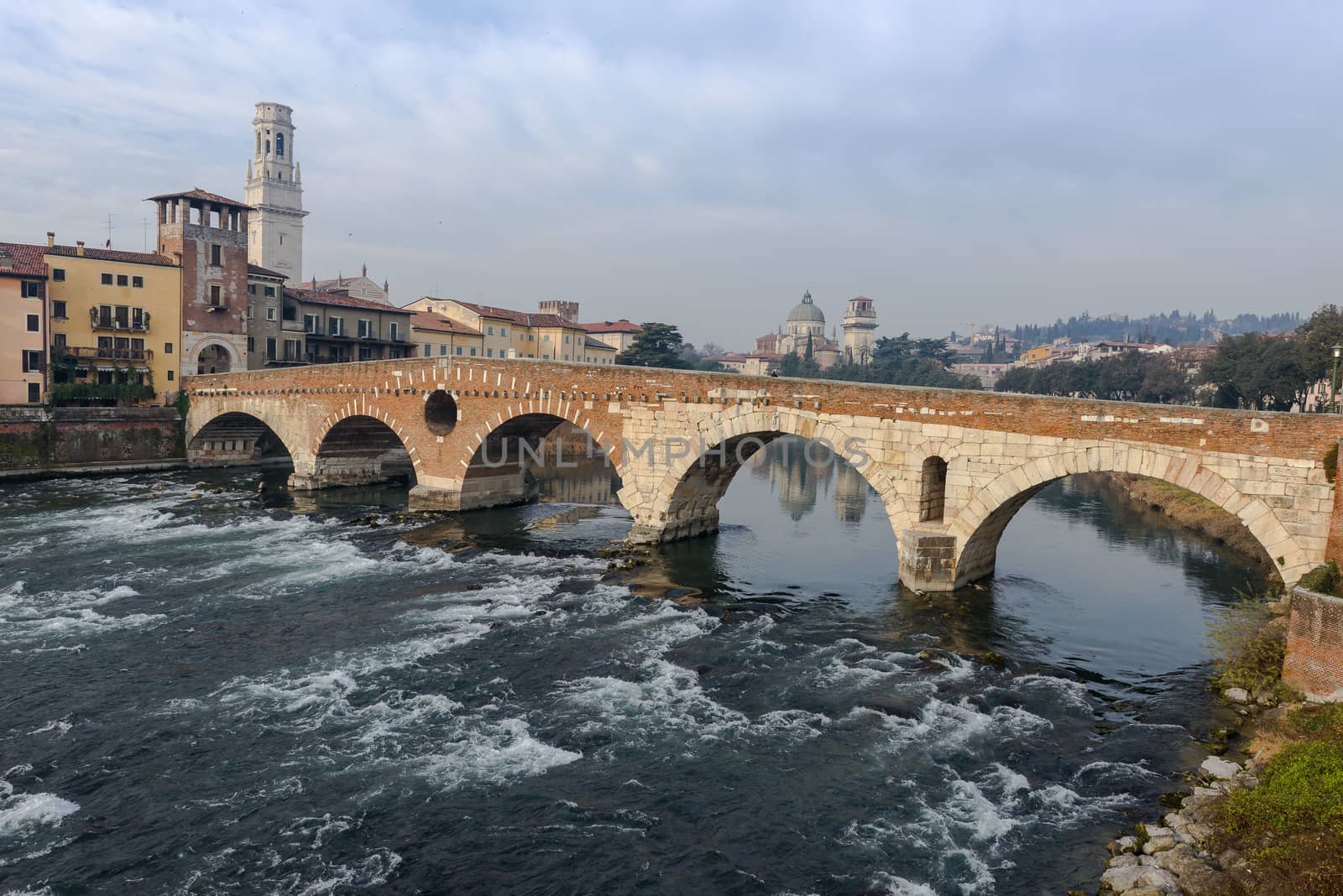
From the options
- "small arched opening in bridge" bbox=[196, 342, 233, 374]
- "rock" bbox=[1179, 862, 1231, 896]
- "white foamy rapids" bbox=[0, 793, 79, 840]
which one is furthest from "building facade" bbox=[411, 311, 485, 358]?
"rock" bbox=[1179, 862, 1231, 896]

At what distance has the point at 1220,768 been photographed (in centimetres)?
1407

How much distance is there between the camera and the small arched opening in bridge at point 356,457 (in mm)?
42250

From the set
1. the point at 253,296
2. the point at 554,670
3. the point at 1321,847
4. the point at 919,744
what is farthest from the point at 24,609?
the point at 253,296

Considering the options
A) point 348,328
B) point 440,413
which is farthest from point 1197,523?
point 348,328

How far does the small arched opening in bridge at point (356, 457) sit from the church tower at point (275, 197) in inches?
2323

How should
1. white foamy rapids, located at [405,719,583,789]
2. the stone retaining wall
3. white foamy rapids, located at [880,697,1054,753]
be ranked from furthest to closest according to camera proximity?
1. the stone retaining wall
2. white foamy rapids, located at [880,697,1054,753]
3. white foamy rapids, located at [405,719,583,789]

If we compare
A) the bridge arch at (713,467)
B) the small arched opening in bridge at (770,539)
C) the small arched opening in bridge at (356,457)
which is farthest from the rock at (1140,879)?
the small arched opening in bridge at (356,457)

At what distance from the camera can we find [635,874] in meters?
11.9

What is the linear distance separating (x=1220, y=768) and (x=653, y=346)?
72.2m

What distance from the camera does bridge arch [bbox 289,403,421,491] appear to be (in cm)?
4134

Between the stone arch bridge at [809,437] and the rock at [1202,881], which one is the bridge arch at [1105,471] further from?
the rock at [1202,881]

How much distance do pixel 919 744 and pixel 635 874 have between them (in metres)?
6.07

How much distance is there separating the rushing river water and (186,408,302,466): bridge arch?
2117 centimetres

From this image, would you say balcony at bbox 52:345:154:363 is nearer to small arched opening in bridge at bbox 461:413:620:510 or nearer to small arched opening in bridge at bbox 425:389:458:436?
small arched opening in bridge at bbox 425:389:458:436
